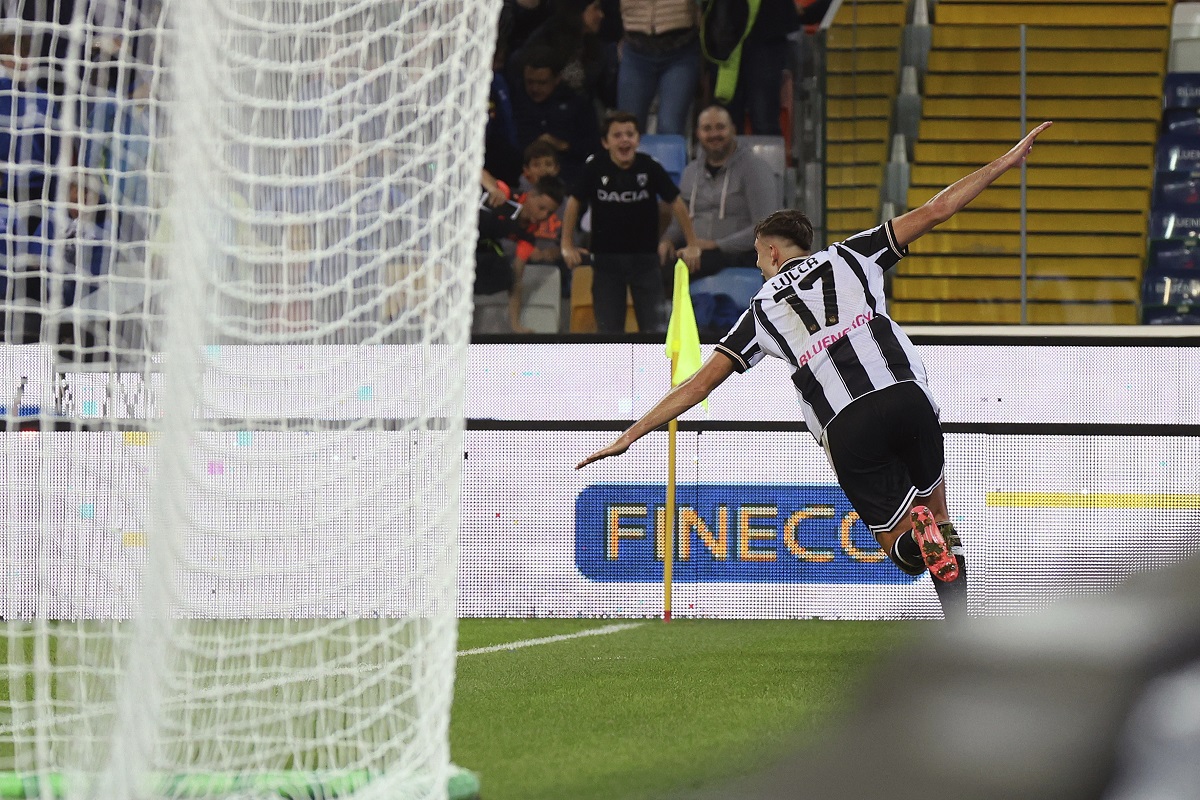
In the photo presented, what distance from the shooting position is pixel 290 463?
4.22 m

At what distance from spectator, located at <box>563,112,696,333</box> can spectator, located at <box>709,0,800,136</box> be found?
755 mm

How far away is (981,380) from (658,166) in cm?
237

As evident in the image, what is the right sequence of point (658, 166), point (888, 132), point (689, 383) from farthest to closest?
point (888, 132) < point (658, 166) < point (689, 383)

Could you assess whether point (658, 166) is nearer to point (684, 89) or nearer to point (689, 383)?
point (684, 89)

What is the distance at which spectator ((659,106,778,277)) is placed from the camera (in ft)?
30.4

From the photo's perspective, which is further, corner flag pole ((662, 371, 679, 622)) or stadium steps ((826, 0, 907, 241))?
stadium steps ((826, 0, 907, 241))

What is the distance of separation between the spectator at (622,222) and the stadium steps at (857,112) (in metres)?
0.97

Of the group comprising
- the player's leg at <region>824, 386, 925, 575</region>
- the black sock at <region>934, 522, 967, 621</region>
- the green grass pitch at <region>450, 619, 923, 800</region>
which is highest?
the player's leg at <region>824, 386, 925, 575</region>

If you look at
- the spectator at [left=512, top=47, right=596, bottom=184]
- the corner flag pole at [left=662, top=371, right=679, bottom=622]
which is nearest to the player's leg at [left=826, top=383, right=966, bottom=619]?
the corner flag pole at [left=662, top=371, right=679, bottom=622]

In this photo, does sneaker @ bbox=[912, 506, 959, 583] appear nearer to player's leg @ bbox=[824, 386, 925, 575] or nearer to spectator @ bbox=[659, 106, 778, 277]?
player's leg @ bbox=[824, 386, 925, 575]

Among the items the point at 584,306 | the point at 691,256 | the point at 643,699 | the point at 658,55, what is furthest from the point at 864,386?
the point at 658,55

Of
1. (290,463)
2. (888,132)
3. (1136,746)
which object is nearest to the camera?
(1136,746)

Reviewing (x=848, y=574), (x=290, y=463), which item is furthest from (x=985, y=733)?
(x=848, y=574)

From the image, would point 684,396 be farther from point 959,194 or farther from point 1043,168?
point 1043,168
